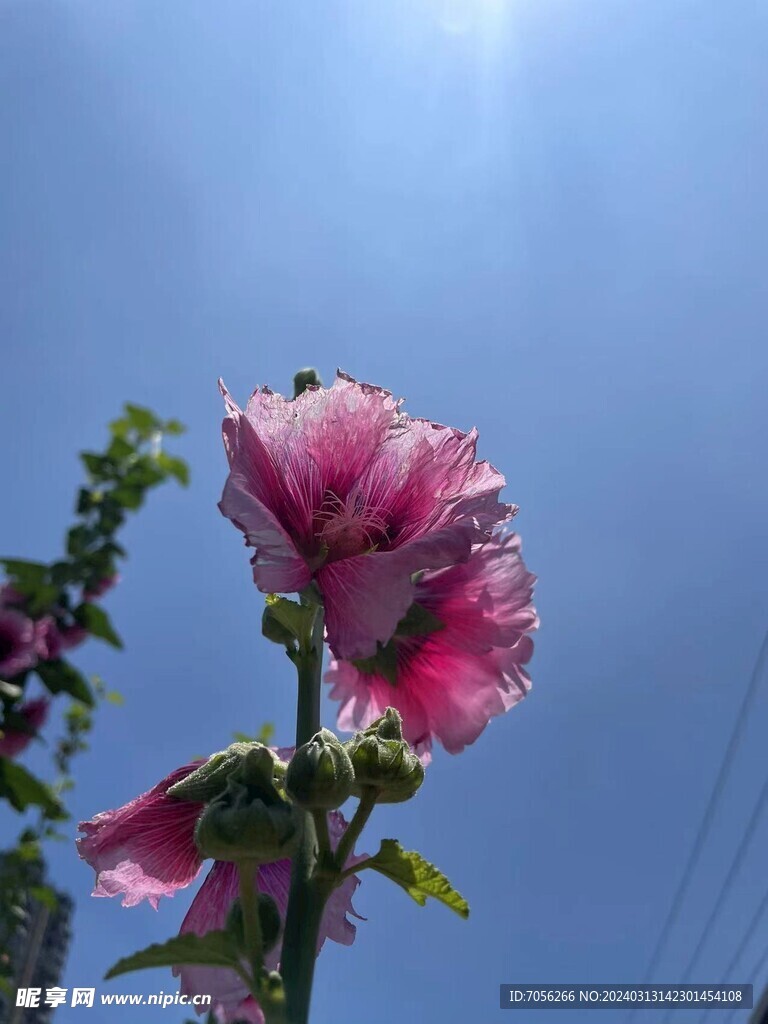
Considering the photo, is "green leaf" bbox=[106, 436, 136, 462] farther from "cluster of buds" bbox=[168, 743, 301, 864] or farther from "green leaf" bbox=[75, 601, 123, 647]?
"cluster of buds" bbox=[168, 743, 301, 864]

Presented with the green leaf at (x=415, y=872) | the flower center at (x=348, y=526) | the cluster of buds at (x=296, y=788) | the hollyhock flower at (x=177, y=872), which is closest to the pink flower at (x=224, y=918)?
the hollyhock flower at (x=177, y=872)

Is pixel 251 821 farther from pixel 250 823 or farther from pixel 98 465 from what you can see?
pixel 98 465

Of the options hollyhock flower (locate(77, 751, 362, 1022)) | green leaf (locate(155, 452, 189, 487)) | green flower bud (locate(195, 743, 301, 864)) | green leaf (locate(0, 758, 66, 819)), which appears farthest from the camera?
green leaf (locate(155, 452, 189, 487))

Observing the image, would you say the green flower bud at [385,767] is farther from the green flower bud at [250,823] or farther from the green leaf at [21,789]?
the green leaf at [21,789]

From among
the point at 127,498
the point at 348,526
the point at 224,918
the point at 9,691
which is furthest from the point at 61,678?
the point at 348,526

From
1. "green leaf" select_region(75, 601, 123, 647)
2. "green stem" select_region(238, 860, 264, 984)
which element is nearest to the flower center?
"green stem" select_region(238, 860, 264, 984)
